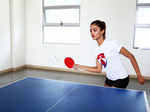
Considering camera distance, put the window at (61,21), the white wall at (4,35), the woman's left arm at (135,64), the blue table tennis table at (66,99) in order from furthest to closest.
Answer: the window at (61,21)
the white wall at (4,35)
the woman's left arm at (135,64)
the blue table tennis table at (66,99)

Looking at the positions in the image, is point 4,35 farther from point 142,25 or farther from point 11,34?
point 142,25

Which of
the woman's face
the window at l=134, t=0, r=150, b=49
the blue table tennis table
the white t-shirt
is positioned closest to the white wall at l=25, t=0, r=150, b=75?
the window at l=134, t=0, r=150, b=49

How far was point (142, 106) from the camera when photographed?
4.40 ft

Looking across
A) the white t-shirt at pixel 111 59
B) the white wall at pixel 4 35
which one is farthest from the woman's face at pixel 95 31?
the white wall at pixel 4 35

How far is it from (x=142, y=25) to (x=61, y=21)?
2220 mm

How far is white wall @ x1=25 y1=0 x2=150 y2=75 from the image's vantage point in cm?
439

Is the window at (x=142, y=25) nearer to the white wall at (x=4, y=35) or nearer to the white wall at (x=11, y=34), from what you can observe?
the white wall at (x=11, y=34)

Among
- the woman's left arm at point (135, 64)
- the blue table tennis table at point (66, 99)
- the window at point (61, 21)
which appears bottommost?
the blue table tennis table at point (66, 99)

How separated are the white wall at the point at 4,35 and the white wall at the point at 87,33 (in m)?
0.70

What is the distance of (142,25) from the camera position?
438 centimetres

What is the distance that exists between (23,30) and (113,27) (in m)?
2.71

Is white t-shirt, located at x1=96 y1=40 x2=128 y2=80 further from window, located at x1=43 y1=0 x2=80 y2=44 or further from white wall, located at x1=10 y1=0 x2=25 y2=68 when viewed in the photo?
white wall, located at x1=10 y1=0 x2=25 y2=68

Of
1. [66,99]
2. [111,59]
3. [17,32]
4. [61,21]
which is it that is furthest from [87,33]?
[66,99]

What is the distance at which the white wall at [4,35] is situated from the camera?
4.69 meters
